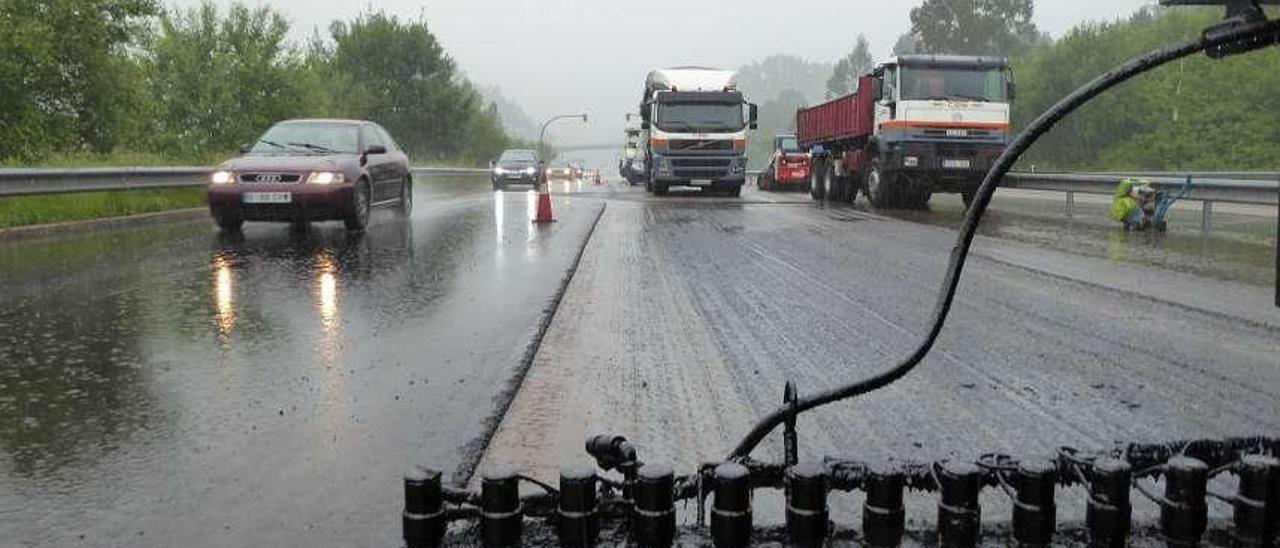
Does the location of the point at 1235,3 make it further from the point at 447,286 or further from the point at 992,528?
the point at 447,286

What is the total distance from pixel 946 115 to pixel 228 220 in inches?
521

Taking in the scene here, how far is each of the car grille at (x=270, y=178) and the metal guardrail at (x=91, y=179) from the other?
107 inches

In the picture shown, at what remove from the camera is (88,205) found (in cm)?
1463

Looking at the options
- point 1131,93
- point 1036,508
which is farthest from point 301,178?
point 1131,93

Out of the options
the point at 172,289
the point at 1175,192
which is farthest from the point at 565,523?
the point at 1175,192

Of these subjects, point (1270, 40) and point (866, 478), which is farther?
point (866, 478)

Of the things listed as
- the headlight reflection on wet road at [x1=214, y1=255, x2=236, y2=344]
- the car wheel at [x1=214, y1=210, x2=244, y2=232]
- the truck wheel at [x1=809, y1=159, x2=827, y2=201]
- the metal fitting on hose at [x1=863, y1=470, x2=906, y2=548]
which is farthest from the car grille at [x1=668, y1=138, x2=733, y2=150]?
the metal fitting on hose at [x1=863, y1=470, x2=906, y2=548]

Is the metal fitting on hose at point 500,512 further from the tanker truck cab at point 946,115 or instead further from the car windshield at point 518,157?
the car windshield at point 518,157

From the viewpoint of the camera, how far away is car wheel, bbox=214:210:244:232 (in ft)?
41.6

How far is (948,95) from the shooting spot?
19297mm

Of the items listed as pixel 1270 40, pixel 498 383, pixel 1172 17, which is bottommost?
pixel 498 383

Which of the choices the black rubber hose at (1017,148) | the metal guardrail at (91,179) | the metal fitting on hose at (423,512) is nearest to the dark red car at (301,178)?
the metal guardrail at (91,179)

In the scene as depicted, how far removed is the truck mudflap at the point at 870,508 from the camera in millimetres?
1938

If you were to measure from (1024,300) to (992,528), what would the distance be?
5.72m
